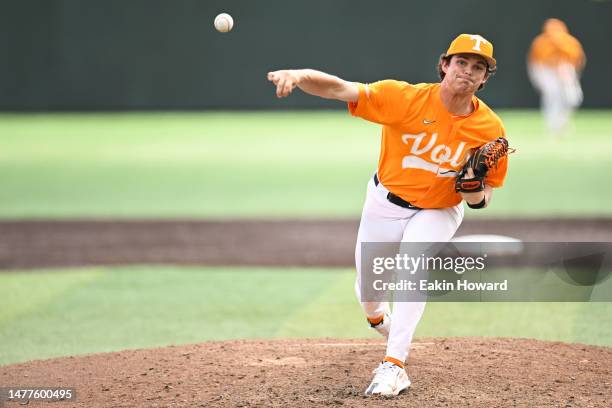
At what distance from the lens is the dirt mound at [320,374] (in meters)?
5.03

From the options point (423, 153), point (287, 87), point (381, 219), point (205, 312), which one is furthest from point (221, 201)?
point (287, 87)

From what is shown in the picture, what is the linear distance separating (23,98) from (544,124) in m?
15.5

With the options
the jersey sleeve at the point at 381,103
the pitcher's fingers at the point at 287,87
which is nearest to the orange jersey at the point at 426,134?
the jersey sleeve at the point at 381,103

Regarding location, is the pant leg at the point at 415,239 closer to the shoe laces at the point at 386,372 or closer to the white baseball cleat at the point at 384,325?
the shoe laces at the point at 386,372

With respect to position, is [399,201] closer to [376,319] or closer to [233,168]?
[376,319]

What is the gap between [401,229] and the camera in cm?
552

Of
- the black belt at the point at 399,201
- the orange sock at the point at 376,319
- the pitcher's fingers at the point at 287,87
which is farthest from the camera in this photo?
the orange sock at the point at 376,319

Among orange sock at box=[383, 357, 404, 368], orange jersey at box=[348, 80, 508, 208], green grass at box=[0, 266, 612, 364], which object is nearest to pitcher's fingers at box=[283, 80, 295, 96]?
orange jersey at box=[348, 80, 508, 208]

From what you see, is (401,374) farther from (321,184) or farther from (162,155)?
(162,155)

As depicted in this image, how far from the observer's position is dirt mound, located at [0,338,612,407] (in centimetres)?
503

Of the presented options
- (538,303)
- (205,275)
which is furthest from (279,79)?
(205,275)

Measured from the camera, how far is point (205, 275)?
957cm

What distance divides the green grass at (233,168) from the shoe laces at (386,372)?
753cm

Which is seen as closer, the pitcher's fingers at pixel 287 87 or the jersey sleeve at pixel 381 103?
the pitcher's fingers at pixel 287 87
